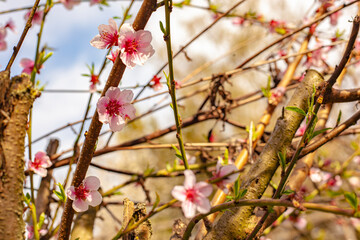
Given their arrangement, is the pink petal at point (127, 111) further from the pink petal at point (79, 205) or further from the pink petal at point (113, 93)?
the pink petal at point (79, 205)

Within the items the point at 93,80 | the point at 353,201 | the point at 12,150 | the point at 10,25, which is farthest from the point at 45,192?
the point at 353,201

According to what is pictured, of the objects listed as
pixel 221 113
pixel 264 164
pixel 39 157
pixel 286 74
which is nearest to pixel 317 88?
pixel 264 164

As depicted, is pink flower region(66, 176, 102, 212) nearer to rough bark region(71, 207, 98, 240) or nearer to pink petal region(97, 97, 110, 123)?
pink petal region(97, 97, 110, 123)

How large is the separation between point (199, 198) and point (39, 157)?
28.9 inches

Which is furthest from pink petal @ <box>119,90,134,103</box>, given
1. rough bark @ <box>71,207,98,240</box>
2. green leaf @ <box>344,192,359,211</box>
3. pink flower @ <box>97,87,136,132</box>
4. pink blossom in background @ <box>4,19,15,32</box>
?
pink blossom in background @ <box>4,19,15,32</box>

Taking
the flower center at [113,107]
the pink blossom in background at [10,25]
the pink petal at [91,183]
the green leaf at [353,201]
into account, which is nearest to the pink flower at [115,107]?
the flower center at [113,107]

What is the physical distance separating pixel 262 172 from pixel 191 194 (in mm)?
290

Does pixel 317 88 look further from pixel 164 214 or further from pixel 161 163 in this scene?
pixel 161 163

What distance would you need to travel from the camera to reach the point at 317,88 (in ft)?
2.81

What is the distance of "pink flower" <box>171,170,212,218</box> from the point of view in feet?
1.82

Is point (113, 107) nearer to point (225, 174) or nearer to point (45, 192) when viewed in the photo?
point (225, 174)

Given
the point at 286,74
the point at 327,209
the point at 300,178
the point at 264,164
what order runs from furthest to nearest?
the point at 286,74
the point at 300,178
the point at 264,164
the point at 327,209

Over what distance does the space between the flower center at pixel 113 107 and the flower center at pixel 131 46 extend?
107mm

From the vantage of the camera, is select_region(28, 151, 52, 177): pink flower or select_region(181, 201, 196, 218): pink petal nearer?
select_region(181, 201, 196, 218): pink petal
